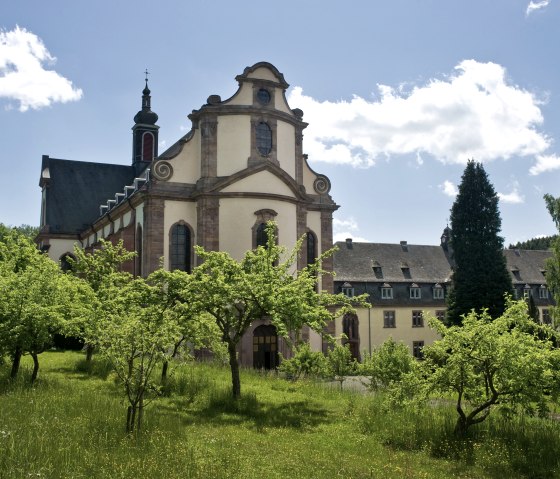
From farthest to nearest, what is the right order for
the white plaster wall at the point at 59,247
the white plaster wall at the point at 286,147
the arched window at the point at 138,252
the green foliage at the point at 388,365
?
the white plaster wall at the point at 59,247
the white plaster wall at the point at 286,147
the arched window at the point at 138,252
the green foliage at the point at 388,365

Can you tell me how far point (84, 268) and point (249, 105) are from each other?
13.5m

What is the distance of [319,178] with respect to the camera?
39312 millimetres

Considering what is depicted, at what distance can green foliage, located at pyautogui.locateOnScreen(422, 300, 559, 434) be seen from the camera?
13438 millimetres

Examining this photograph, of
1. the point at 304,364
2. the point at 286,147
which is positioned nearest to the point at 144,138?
the point at 286,147

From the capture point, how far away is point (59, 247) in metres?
53.2

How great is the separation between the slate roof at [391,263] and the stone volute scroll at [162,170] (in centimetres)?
2318

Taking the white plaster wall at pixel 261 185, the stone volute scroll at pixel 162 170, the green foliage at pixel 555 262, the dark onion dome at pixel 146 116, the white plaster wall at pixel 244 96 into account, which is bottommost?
the green foliage at pixel 555 262

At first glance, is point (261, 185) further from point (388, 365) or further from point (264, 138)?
point (388, 365)

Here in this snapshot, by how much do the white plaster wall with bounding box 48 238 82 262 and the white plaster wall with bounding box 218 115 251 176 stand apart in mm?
23993

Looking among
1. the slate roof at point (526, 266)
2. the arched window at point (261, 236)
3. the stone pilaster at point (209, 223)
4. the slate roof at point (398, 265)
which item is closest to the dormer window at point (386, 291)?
the slate roof at point (398, 265)

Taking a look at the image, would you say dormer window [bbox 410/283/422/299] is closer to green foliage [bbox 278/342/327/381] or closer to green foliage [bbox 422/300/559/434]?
green foliage [bbox 278/342/327/381]

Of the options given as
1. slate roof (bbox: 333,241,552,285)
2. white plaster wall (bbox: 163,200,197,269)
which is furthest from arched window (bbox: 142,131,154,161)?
white plaster wall (bbox: 163,200,197,269)

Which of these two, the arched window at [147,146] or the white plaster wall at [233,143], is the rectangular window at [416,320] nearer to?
the white plaster wall at [233,143]

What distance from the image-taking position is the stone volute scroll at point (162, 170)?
112 ft
